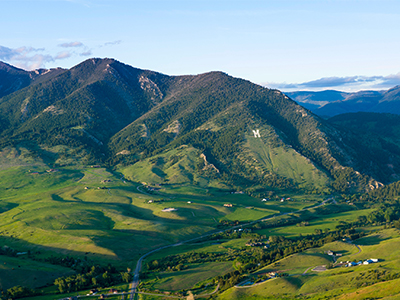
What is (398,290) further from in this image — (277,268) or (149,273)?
(149,273)

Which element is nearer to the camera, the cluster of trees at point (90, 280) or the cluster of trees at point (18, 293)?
the cluster of trees at point (18, 293)

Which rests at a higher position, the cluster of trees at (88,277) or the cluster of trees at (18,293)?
the cluster of trees at (18,293)

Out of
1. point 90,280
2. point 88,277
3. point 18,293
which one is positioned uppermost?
point 18,293

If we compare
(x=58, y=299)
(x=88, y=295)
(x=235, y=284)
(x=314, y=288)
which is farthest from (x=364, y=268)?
(x=58, y=299)

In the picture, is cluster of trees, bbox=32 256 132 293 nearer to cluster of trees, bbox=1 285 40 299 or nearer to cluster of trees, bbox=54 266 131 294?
cluster of trees, bbox=54 266 131 294

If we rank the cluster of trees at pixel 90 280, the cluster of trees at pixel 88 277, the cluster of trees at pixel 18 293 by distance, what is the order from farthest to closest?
the cluster of trees at pixel 88 277 < the cluster of trees at pixel 90 280 < the cluster of trees at pixel 18 293

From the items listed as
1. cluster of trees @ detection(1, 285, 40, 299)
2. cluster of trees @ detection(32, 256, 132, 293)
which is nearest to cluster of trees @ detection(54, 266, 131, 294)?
cluster of trees @ detection(32, 256, 132, 293)

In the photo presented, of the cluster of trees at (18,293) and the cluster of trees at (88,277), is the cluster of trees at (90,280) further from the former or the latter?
the cluster of trees at (18,293)

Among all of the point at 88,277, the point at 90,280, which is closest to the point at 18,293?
the point at 88,277

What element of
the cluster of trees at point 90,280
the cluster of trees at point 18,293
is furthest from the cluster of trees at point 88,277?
the cluster of trees at point 18,293

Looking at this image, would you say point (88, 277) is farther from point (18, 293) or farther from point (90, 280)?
point (18, 293)

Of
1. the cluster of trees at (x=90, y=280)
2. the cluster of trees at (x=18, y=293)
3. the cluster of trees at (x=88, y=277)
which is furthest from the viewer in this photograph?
the cluster of trees at (x=88, y=277)
